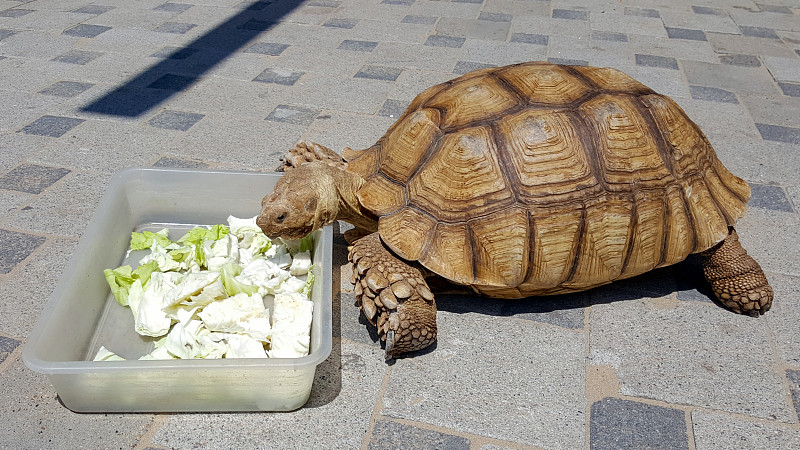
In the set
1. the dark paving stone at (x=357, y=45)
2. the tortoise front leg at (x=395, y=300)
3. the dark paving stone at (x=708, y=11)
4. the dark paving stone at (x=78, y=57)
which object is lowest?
the dark paving stone at (x=708, y=11)

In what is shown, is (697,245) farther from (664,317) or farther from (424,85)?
(424,85)

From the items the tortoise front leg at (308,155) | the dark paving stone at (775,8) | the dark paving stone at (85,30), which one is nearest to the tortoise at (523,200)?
the tortoise front leg at (308,155)

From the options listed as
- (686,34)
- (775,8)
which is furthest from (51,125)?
(775,8)

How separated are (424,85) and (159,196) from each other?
8.58 ft

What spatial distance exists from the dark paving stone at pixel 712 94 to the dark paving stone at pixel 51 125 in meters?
4.88

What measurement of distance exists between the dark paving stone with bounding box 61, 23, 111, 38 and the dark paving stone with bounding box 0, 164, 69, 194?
8.87ft

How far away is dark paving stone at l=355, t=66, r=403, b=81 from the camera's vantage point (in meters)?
5.46

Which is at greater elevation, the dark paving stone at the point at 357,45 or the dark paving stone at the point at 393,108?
the dark paving stone at the point at 393,108

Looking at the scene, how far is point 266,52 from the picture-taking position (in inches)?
231

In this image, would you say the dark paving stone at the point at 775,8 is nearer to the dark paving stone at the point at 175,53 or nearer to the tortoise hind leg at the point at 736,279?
the tortoise hind leg at the point at 736,279

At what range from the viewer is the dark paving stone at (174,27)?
6.27m

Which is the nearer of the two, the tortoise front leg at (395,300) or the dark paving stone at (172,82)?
the tortoise front leg at (395,300)

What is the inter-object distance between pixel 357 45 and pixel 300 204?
3.79m

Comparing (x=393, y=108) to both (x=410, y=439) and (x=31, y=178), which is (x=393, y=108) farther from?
(x=410, y=439)
